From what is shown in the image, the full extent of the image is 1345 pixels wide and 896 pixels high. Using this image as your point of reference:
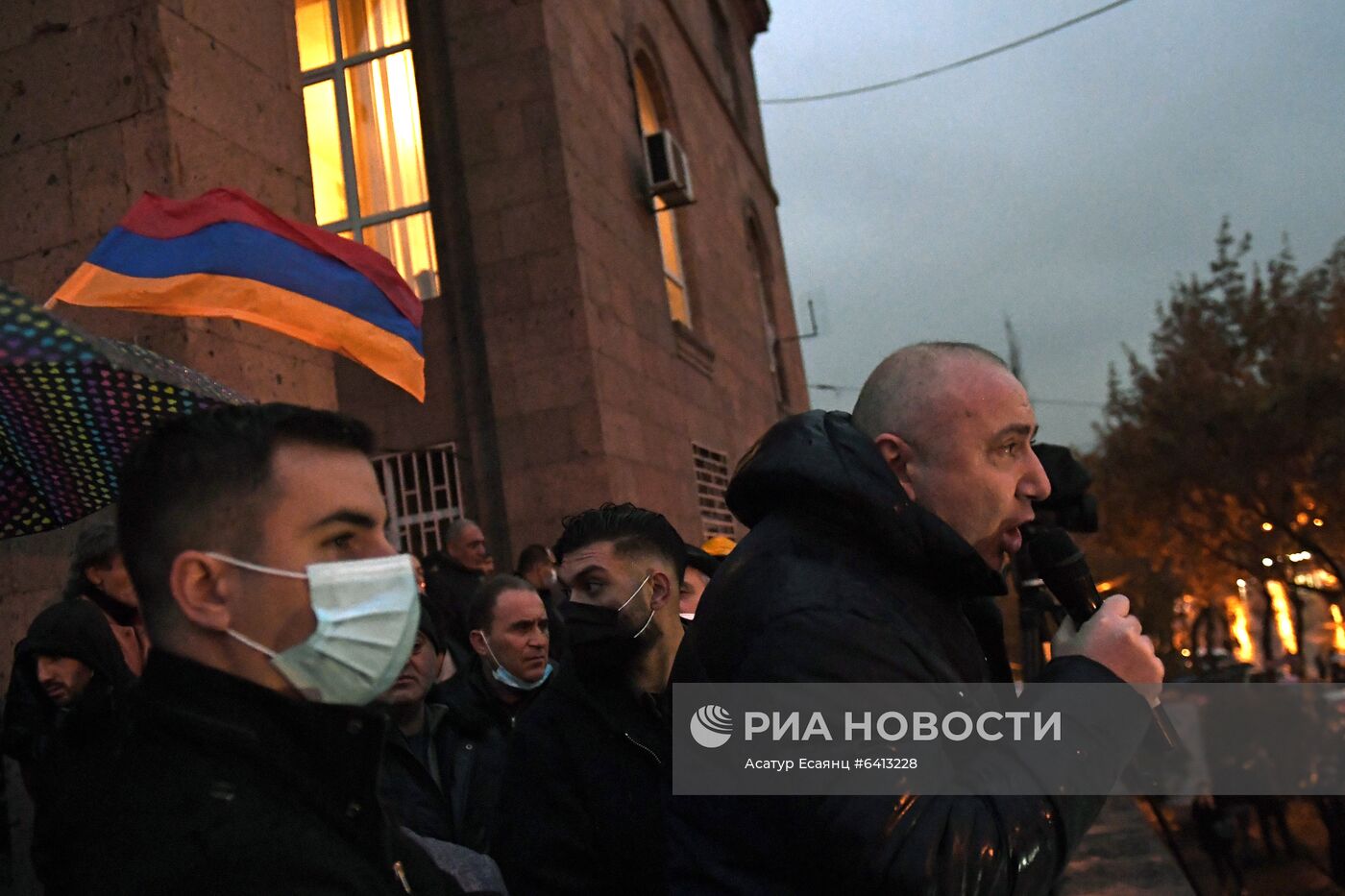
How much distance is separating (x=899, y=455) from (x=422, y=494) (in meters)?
8.45

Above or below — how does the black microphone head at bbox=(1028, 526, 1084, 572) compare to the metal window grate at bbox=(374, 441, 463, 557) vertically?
below

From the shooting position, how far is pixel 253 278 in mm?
4461

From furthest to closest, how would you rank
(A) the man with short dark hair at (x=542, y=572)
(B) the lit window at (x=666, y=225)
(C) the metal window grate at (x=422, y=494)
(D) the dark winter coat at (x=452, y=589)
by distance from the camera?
(B) the lit window at (x=666, y=225) < (C) the metal window grate at (x=422, y=494) < (A) the man with short dark hair at (x=542, y=572) < (D) the dark winter coat at (x=452, y=589)

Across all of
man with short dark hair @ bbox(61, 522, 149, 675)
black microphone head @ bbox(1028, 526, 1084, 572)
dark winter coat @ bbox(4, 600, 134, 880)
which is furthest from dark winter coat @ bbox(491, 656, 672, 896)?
man with short dark hair @ bbox(61, 522, 149, 675)

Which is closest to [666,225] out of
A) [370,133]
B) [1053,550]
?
[370,133]

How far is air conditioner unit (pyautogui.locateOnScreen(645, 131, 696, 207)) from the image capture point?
461 inches

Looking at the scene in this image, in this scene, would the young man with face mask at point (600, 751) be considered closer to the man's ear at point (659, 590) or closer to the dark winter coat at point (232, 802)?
the man's ear at point (659, 590)

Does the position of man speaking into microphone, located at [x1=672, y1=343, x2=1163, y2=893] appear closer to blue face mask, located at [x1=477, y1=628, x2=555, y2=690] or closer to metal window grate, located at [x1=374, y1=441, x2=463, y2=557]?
blue face mask, located at [x1=477, y1=628, x2=555, y2=690]

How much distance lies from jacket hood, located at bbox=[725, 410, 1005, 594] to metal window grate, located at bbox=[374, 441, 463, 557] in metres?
7.93

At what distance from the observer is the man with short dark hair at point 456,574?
20.1ft

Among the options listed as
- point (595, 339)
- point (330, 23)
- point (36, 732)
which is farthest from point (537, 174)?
point (36, 732)

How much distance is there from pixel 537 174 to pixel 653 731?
25.5 feet

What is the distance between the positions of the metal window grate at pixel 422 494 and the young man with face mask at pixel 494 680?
5.62 metres

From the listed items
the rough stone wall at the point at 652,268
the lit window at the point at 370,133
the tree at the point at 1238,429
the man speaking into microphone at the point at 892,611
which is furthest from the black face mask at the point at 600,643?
the tree at the point at 1238,429
